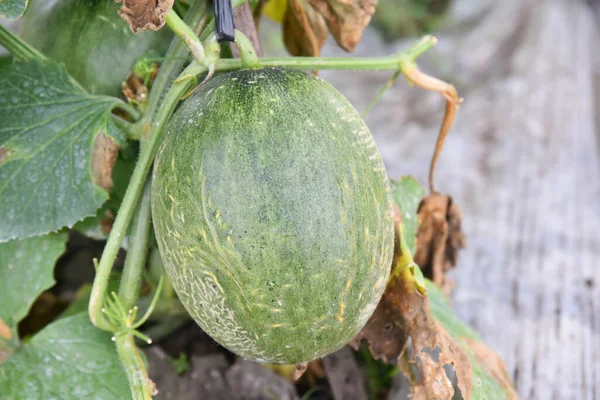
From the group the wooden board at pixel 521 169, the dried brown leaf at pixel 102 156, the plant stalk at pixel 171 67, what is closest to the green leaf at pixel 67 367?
the dried brown leaf at pixel 102 156

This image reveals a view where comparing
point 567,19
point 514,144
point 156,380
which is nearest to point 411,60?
point 156,380

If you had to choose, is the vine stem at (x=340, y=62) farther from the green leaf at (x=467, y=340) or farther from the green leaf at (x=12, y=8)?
the green leaf at (x=467, y=340)

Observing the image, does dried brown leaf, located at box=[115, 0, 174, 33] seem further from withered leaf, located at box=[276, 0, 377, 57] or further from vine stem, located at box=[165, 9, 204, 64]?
withered leaf, located at box=[276, 0, 377, 57]

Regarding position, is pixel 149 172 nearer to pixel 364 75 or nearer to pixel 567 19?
pixel 364 75

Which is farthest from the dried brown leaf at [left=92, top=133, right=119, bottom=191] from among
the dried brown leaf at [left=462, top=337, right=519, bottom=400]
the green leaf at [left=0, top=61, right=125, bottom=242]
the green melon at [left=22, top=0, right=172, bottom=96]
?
the dried brown leaf at [left=462, top=337, right=519, bottom=400]

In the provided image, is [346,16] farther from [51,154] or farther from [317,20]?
[51,154]

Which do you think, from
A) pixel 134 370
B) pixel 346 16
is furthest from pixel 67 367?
pixel 346 16
